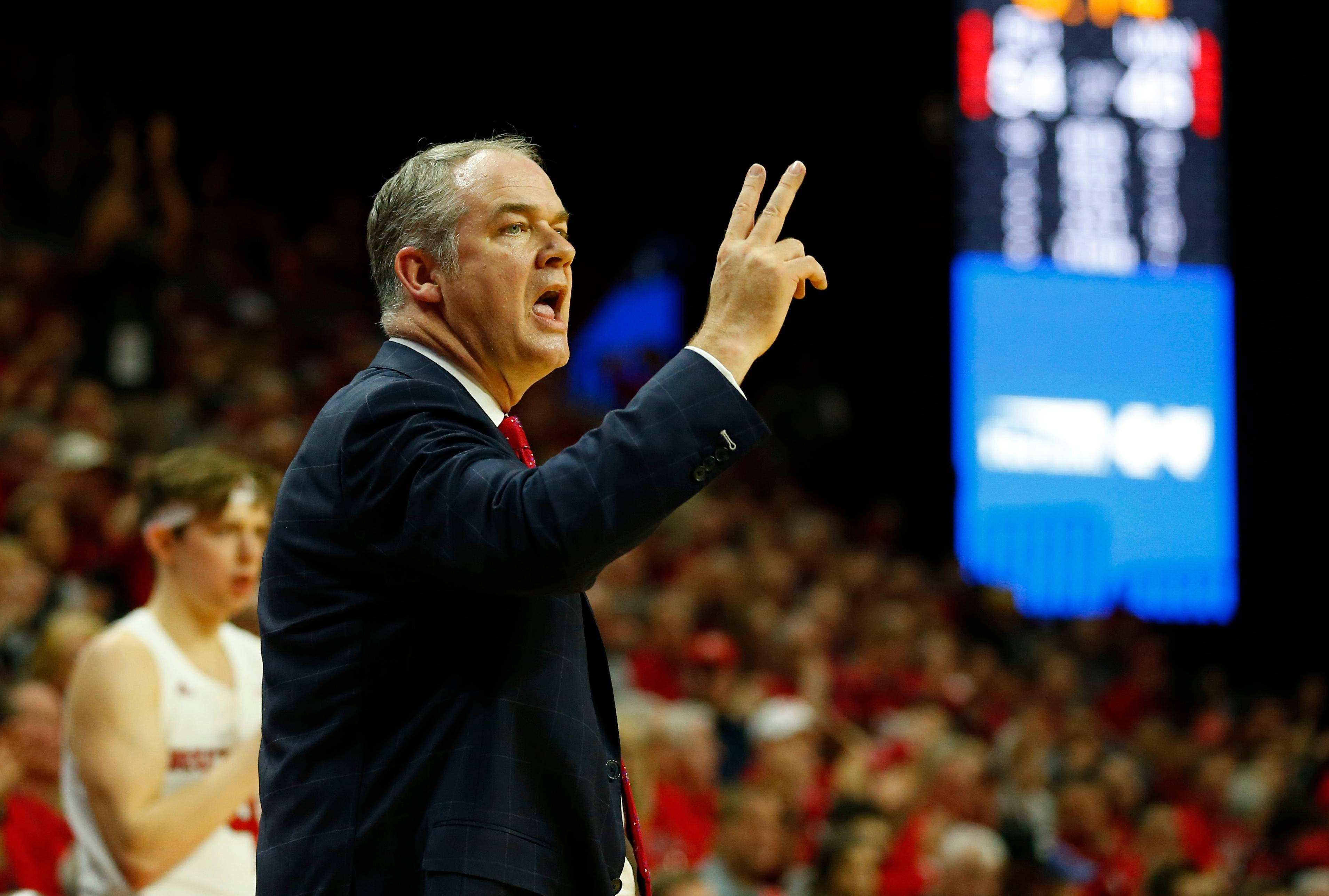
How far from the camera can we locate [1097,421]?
9984 mm

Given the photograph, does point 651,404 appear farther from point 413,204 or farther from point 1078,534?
point 1078,534

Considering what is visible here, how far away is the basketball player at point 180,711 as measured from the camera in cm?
249

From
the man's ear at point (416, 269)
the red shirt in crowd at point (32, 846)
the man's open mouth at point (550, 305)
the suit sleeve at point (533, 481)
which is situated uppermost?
the man's ear at point (416, 269)

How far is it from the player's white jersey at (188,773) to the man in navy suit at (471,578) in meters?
1.07

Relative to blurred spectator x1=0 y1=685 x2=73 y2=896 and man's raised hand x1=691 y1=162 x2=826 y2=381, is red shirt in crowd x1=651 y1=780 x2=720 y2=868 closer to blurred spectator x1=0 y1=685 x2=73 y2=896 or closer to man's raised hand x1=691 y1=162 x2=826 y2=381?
blurred spectator x1=0 y1=685 x2=73 y2=896

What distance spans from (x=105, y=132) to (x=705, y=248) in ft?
15.2

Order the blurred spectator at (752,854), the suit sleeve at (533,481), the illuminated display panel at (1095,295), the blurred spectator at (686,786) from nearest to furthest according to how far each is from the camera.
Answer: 1. the suit sleeve at (533,481)
2. the blurred spectator at (752,854)
3. the blurred spectator at (686,786)
4. the illuminated display panel at (1095,295)

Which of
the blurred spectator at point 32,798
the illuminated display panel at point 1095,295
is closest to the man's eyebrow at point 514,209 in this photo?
the blurred spectator at point 32,798

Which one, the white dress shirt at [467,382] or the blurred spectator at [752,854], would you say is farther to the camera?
the blurred spectator at [752,854]

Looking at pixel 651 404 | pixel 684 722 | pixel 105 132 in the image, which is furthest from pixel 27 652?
pixel 105 132

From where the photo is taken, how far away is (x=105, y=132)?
10.1 meters

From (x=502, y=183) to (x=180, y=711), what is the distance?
4.63 feet

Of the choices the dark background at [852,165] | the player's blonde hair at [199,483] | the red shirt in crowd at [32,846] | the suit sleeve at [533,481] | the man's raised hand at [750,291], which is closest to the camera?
the suit sleeve at [533,481]

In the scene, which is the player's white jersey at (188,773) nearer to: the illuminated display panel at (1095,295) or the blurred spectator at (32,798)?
the blurred spectator at (32,798)
